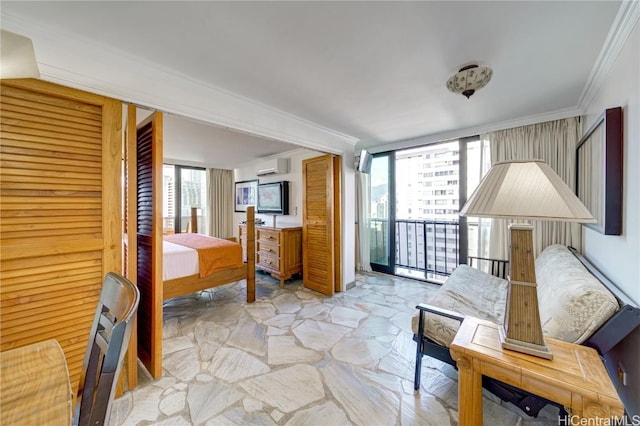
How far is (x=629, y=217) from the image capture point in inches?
53.8

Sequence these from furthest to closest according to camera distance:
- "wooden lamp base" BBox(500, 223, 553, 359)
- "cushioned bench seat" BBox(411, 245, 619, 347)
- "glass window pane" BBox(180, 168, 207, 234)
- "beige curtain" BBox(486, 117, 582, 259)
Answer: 1. "glass window pane" BBox(180, 168, 207, 234)
2. "beige curtain" BBox(486, 117, 582, 259)
3. "cushioned bench seat" BBox(411, 245, 619, 347)
4. "wooden lamp base" BBox(500, 223, 553, 359)

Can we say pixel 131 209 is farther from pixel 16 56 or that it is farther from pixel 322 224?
pixel 322 224

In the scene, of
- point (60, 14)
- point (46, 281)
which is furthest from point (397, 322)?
point (60, 14)

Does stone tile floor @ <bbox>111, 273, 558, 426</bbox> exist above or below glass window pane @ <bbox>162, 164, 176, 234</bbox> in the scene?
below

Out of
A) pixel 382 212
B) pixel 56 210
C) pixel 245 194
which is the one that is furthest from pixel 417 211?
pixel 56 210

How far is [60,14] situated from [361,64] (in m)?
1.73

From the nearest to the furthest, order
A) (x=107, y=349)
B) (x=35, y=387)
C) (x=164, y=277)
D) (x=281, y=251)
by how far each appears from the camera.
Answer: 1. (x=107, y=349)
2. (x=35, y=387)
3. (x=164, y=277)
4. (x=281, y=251)

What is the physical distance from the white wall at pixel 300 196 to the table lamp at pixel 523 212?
2584 millimetres

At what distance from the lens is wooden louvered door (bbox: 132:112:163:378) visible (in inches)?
71.7

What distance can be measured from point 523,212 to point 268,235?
12.0 feet

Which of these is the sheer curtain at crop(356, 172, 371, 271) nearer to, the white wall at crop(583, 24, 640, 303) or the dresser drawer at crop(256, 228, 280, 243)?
the dresser drawer at crop(256, 228, 280, 243)

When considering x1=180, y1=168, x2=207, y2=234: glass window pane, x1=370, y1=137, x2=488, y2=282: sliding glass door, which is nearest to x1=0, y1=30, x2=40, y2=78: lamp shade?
x1=370, y1=137, x2=488, y2=282: sliding glass door

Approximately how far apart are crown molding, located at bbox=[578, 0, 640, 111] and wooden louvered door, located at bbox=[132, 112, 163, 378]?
2.81 m

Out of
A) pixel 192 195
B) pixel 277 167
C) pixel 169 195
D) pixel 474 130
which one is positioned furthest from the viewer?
pixel 192 195
